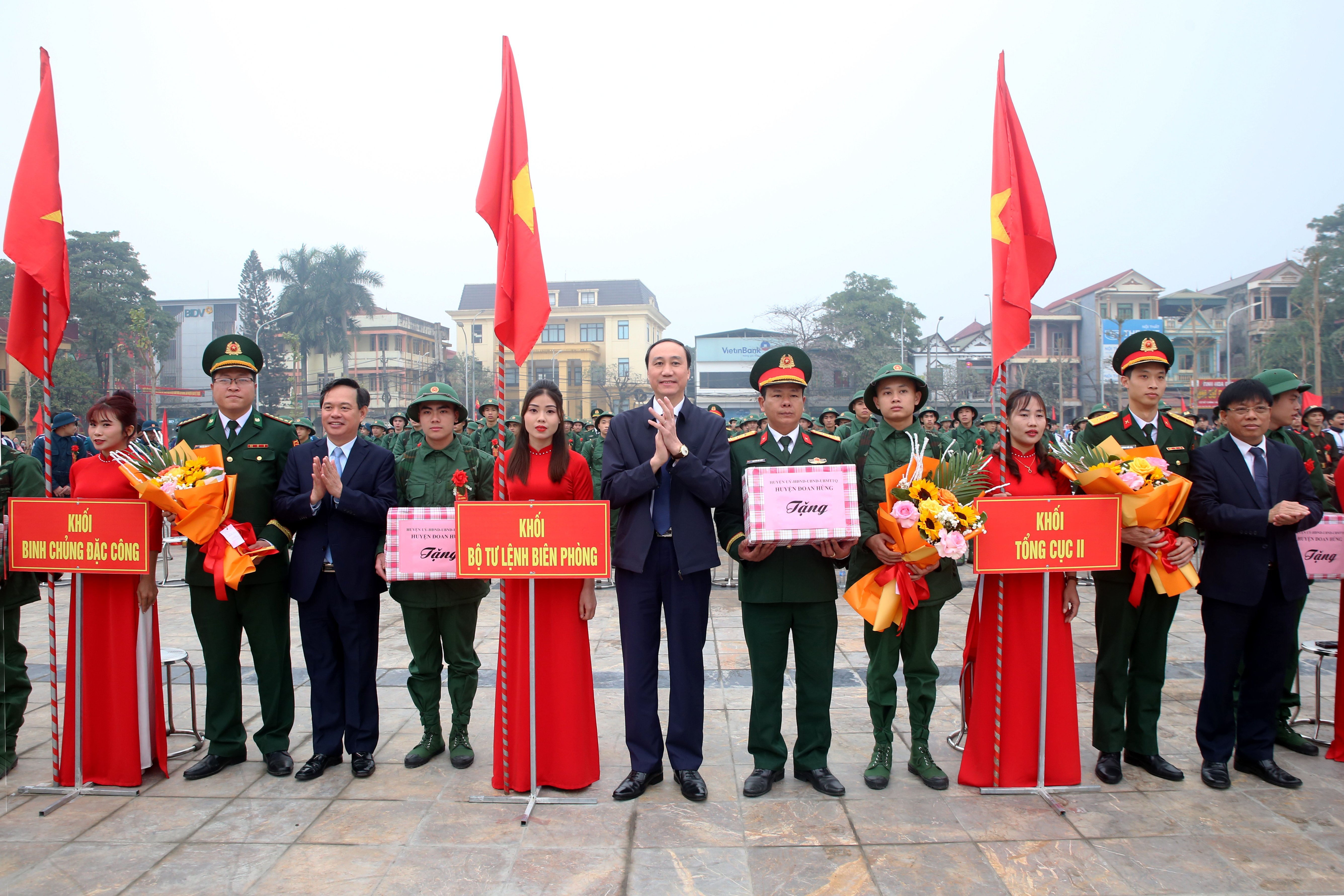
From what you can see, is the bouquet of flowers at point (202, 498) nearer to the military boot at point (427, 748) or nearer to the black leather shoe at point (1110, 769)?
the military boot at point (427, 748)

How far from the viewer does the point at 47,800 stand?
12.0 feet

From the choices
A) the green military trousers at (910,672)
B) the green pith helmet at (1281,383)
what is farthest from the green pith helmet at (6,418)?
the green pith helmet at (1281,383)

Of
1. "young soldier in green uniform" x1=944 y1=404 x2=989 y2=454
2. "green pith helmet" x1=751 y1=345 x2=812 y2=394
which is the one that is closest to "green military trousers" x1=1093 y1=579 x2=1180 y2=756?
"green pith helmet" x1=751 y1=345 x2=812 y2=394

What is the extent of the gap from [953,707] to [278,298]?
192ft

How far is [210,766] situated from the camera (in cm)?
389

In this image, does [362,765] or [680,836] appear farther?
[362,765]

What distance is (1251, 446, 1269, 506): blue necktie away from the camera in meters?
3.77

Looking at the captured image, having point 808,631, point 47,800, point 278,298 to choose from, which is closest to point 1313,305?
point 808,631

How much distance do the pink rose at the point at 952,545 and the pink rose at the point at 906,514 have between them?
0.43 feet

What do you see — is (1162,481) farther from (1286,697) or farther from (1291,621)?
(1286,697)

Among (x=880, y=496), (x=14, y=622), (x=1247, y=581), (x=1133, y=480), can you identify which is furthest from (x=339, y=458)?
(x=1247, y=581)

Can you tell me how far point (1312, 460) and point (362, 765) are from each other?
261 inches

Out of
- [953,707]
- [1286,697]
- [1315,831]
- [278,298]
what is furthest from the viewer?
[278,298]

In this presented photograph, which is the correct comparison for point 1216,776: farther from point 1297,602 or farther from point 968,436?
point 968,436
